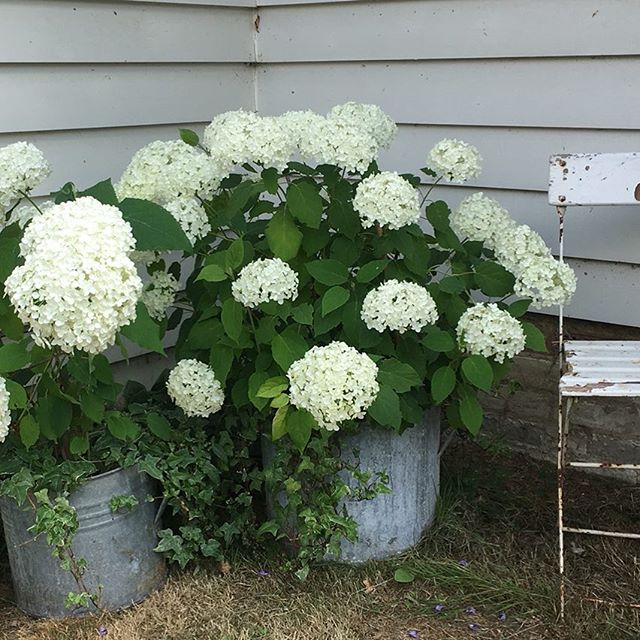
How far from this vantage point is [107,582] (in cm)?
253

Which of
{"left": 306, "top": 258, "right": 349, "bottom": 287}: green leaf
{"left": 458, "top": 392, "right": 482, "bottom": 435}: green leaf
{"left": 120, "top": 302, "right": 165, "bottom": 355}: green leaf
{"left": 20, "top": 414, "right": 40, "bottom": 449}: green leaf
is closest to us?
{"left": 120, "top": 302, "right": 165, "bottom": 355}: green leaf

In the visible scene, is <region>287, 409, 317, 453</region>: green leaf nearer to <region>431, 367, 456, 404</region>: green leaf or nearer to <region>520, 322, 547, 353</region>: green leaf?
<region>431, 367, 456, 404</region>: green leaf

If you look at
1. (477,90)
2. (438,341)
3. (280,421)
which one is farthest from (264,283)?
(477,90)

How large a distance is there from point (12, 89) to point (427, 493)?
1.73 meters

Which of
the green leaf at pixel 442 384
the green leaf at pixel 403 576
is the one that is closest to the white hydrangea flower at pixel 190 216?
the green leaf at pixel 442 384

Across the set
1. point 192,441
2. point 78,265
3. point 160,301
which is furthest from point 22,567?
point 78,265

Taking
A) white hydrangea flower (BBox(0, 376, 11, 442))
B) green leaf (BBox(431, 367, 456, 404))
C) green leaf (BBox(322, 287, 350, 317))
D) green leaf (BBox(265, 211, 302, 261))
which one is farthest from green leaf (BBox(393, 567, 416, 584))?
white hydrangea flower (BBox(0, 376, 11, 442))

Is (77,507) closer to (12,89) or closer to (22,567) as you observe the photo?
(22,567)

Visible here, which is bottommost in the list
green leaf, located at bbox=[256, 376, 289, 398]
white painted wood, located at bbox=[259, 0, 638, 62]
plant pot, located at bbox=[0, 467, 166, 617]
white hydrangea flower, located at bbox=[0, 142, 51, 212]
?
plant pot, located at bbox=[0, 467, 166, 617]

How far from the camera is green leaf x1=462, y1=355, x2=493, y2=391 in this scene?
7.87 ft

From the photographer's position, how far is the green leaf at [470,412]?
8.29 feet

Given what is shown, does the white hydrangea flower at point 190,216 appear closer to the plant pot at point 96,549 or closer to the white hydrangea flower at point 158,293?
the white hydrangea flower at point 158,293

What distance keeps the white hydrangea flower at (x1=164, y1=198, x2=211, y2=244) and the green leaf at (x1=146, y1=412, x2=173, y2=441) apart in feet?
1.72

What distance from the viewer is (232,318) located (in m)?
2.39
